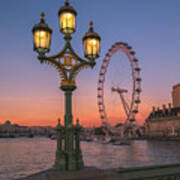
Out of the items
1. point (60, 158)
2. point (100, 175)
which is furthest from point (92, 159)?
point (100, 175)

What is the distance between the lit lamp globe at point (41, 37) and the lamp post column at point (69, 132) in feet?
4.59

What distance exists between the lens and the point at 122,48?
47.3 m

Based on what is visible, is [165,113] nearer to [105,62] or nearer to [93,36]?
[105,62]

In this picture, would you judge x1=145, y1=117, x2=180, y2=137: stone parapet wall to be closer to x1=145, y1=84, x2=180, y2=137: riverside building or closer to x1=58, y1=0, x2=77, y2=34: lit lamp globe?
x1=145, y1=84, x2=180, y2=137: riverside building

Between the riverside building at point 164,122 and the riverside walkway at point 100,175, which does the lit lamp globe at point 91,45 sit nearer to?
the riverside walkway at point 100,175

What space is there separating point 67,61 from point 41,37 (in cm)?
117

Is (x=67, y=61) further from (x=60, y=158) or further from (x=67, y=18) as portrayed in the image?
(x=60, y=158)

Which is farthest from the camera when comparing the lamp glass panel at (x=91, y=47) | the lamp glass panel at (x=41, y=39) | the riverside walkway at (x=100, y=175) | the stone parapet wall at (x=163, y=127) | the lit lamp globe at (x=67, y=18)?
the stone parapet wall at (x=163, y=127)

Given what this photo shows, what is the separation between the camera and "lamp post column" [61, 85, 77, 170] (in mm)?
6873

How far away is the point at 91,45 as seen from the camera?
784cm

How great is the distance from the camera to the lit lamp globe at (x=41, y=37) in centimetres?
705

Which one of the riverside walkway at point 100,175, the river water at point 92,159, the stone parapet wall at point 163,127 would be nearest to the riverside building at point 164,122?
the stone parapet wall at point 163,127

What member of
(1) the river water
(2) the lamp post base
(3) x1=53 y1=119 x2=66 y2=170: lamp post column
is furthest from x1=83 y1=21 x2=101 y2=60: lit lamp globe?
(1) the river water

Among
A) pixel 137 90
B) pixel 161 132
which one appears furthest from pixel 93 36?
pixel 161 132
